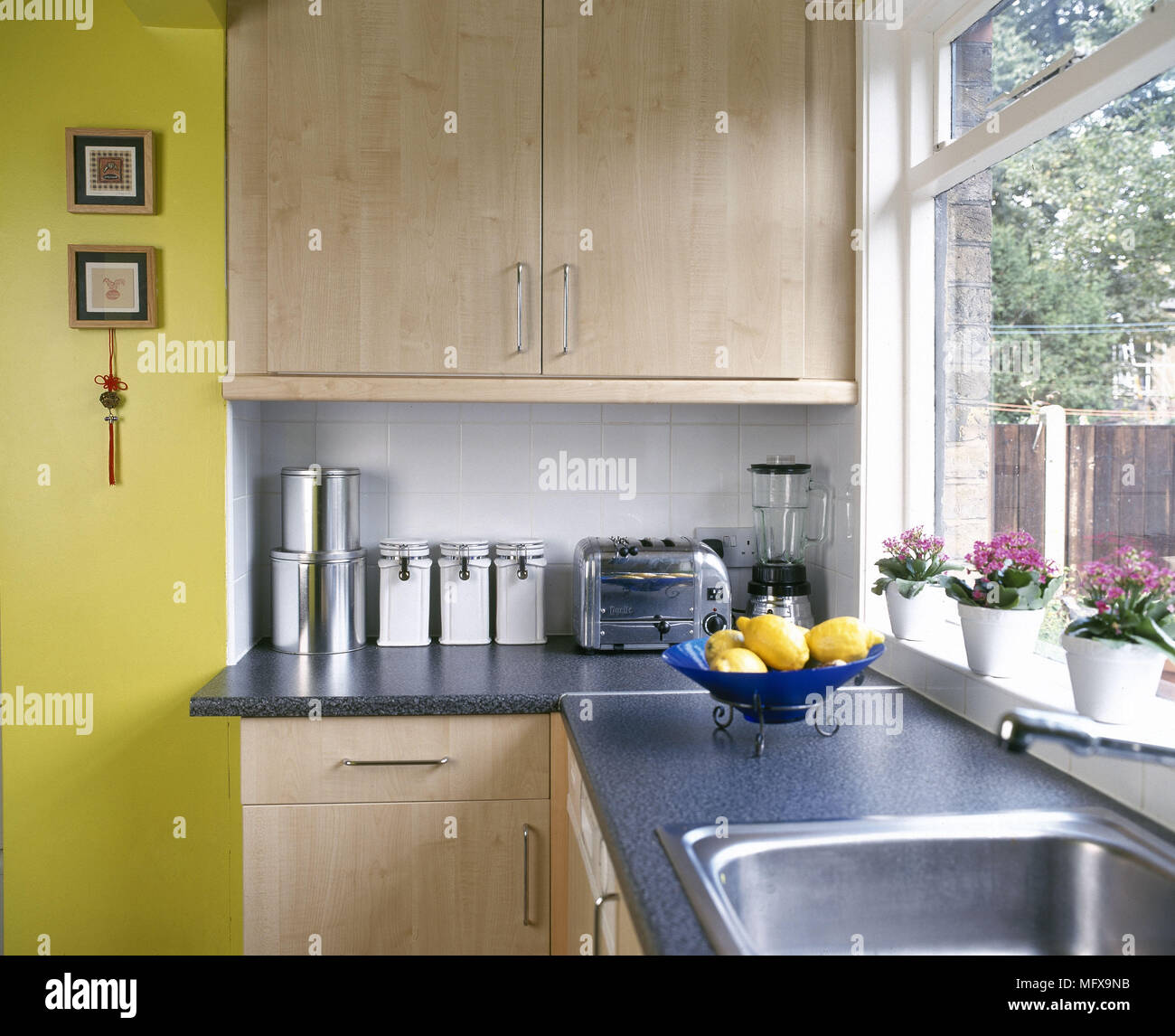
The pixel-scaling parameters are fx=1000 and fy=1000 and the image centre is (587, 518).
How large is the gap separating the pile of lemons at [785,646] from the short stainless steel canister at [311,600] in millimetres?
952

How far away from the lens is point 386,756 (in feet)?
6.18

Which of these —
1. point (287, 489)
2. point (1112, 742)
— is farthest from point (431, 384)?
point (1112, 742)

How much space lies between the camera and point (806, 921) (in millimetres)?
1163

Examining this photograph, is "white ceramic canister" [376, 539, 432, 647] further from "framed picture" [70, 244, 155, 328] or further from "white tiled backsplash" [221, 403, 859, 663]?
"framed picture" [70, 244, 155, 328]

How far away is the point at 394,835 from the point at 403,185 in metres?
1.30

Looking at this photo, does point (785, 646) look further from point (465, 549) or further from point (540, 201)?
point (540, 201)

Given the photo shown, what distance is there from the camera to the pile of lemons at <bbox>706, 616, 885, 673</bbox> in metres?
1.52

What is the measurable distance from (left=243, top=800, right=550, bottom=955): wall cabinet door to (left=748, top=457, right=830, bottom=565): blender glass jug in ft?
2.96

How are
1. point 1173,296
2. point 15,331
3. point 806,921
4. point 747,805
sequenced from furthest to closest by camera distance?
point 15,331 < point 1173,296 < point 747,805 < point 806,921

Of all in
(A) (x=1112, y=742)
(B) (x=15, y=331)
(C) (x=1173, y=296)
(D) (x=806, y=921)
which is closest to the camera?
(A) (x=1112, y=742)

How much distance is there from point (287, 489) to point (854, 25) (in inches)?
62.2

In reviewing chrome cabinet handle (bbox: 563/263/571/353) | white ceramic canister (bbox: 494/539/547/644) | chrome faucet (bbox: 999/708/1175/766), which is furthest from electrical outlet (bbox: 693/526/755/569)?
chrome faucet (bbox: 999/708/1175/766)
